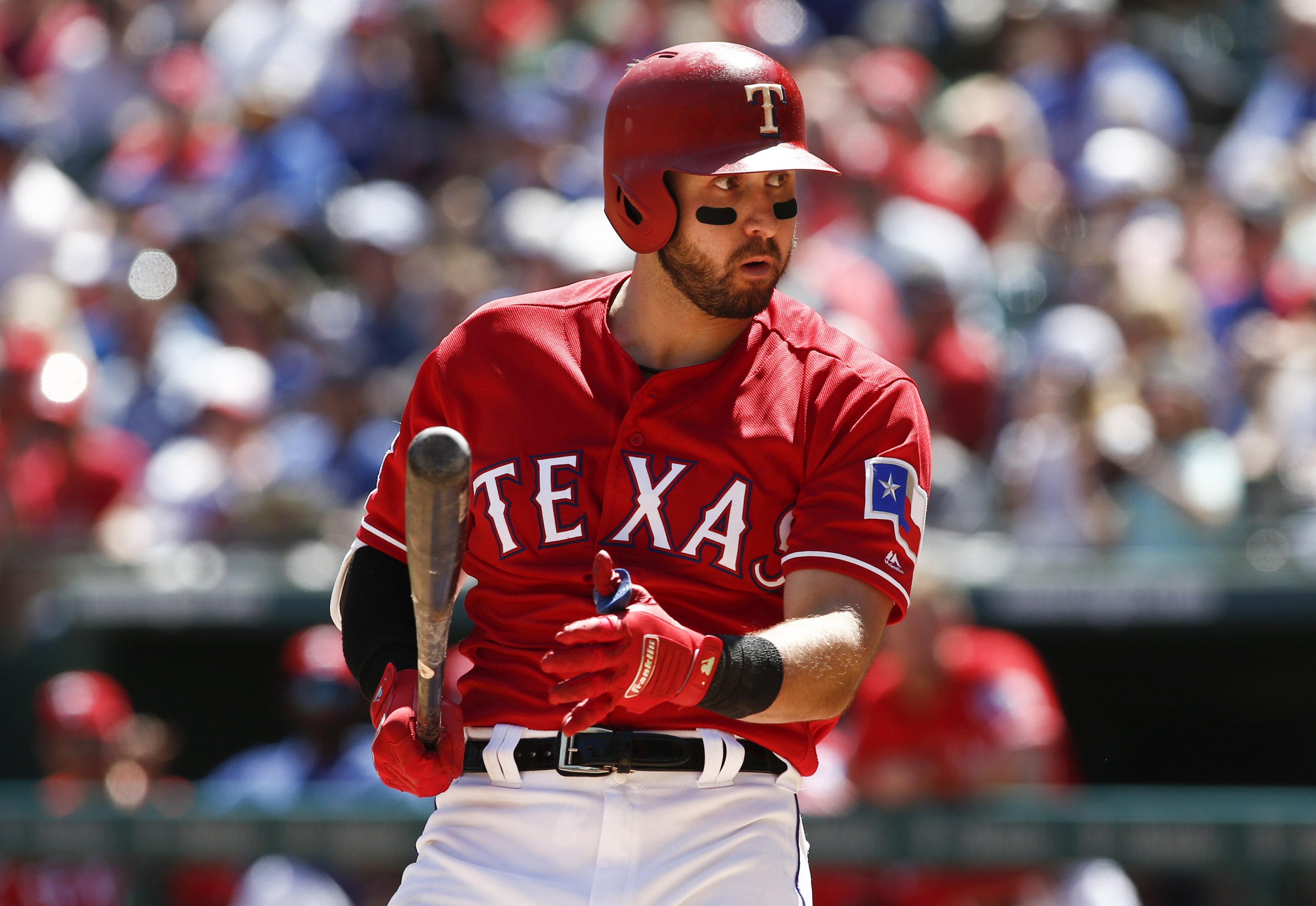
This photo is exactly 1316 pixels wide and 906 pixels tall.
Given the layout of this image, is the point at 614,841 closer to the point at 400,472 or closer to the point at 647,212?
the point at 400,472

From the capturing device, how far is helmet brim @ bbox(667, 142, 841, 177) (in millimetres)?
2557

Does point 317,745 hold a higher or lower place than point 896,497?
lower

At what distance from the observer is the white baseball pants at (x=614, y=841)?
2463 mm

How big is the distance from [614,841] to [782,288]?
4314 mm

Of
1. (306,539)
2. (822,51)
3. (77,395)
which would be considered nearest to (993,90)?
(822,51)

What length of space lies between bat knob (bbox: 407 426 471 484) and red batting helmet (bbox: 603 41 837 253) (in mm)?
642

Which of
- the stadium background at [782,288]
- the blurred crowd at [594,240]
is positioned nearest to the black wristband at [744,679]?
the stadium background at [782,288]

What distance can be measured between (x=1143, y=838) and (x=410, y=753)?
2.89 m

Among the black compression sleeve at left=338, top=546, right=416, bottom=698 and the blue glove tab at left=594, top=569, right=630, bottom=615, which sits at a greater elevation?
the blue glove tab at left=594, top=569, right=630, bottom=615

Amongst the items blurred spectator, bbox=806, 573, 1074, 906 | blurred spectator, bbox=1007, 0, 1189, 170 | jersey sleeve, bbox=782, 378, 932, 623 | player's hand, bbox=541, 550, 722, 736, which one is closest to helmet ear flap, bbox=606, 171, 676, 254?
jersey sleeve, bbox=782, 378, 932, 623

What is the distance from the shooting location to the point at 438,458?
2174 millimetres

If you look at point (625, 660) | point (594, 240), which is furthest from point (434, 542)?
point (594, 240)

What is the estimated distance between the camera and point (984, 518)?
5.91 metres

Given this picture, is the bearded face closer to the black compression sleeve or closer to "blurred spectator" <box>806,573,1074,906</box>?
the black compression sleeve
